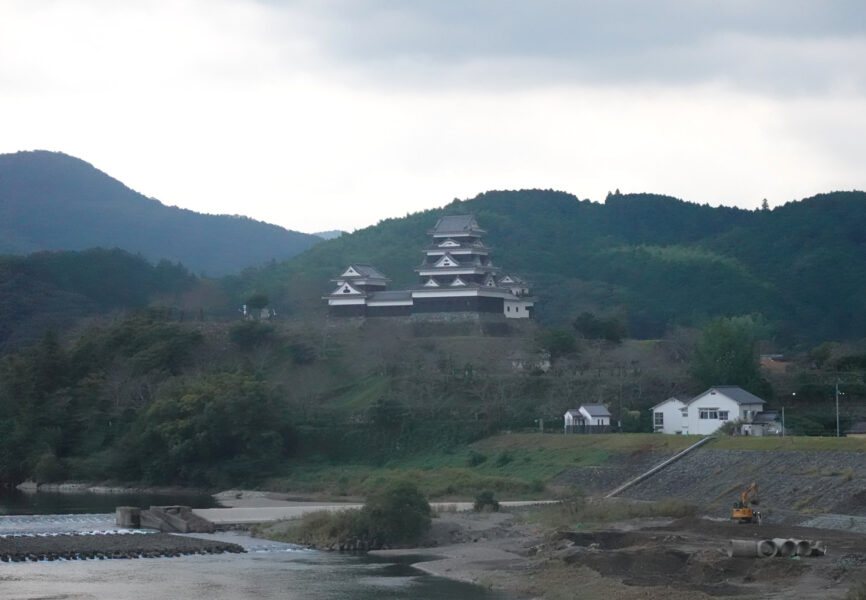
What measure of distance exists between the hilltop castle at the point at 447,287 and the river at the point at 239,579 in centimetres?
2886

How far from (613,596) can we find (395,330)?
3742 centimetres

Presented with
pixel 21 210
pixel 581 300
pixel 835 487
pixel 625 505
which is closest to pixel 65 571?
pixel 625 505

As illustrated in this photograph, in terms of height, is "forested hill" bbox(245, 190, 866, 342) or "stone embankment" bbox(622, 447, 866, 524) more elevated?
"forested hill" bbox(245, 190, 866, 342)

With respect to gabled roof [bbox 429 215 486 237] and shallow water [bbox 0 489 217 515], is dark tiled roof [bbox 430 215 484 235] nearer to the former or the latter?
gabled roof [bbox 429 215 486 237]

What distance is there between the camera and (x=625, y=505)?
35312mm

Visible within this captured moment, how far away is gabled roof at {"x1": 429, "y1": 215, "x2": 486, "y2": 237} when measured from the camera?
207 feet

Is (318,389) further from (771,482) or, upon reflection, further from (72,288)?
(72,288)

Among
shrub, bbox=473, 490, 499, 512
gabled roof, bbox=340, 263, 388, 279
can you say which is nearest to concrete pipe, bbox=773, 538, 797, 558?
shrub, bbox=473, 490, 499, 512

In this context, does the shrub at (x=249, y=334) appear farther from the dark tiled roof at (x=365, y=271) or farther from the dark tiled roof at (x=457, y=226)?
the dark tiled roof at (x=457, y=226)

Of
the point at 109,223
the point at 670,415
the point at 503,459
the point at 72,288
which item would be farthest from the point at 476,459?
the point at 109,223

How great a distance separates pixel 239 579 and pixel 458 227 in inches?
1462

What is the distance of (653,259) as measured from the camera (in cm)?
8775

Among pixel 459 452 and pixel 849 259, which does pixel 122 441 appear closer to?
pixel 459 452

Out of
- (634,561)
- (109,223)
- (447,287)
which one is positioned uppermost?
(109,223)
